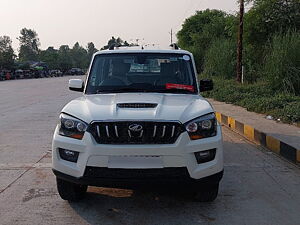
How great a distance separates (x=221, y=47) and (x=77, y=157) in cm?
2145

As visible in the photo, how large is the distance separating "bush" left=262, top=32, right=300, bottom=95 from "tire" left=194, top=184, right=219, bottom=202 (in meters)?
10.5

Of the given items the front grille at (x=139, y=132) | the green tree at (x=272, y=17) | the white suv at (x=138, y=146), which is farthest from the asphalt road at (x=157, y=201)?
the green tree at (x=272, y=17)

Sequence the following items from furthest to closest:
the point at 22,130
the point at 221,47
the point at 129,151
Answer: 1. the point at 221,47
2. the point at 22,130
3. the point at 129,151

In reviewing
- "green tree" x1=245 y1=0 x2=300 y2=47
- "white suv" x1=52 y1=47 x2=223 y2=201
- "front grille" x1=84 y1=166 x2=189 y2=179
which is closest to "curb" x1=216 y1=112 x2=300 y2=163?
"white suv" x1=52 y1=47 x2=223 y2=201

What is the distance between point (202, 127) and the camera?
4125 millimetres

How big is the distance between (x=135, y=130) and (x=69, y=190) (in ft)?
3.82

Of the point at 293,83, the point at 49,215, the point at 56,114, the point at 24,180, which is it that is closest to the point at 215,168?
the point at 49,215

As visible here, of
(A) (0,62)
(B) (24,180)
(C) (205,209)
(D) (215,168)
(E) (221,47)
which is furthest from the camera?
(A) (0,62)

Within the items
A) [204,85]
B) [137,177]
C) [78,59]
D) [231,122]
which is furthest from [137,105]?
[78,59]

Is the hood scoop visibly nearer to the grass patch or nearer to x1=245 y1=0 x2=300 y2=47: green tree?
the grass patch

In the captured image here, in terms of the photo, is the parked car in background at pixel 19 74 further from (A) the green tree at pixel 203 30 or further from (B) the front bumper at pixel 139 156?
(B) the front bumper at pixel 139 156

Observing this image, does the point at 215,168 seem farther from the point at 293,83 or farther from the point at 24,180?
the point at 293,83

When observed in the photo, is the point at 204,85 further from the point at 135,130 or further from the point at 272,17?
the point at 272,17

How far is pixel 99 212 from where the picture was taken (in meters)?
4.35
